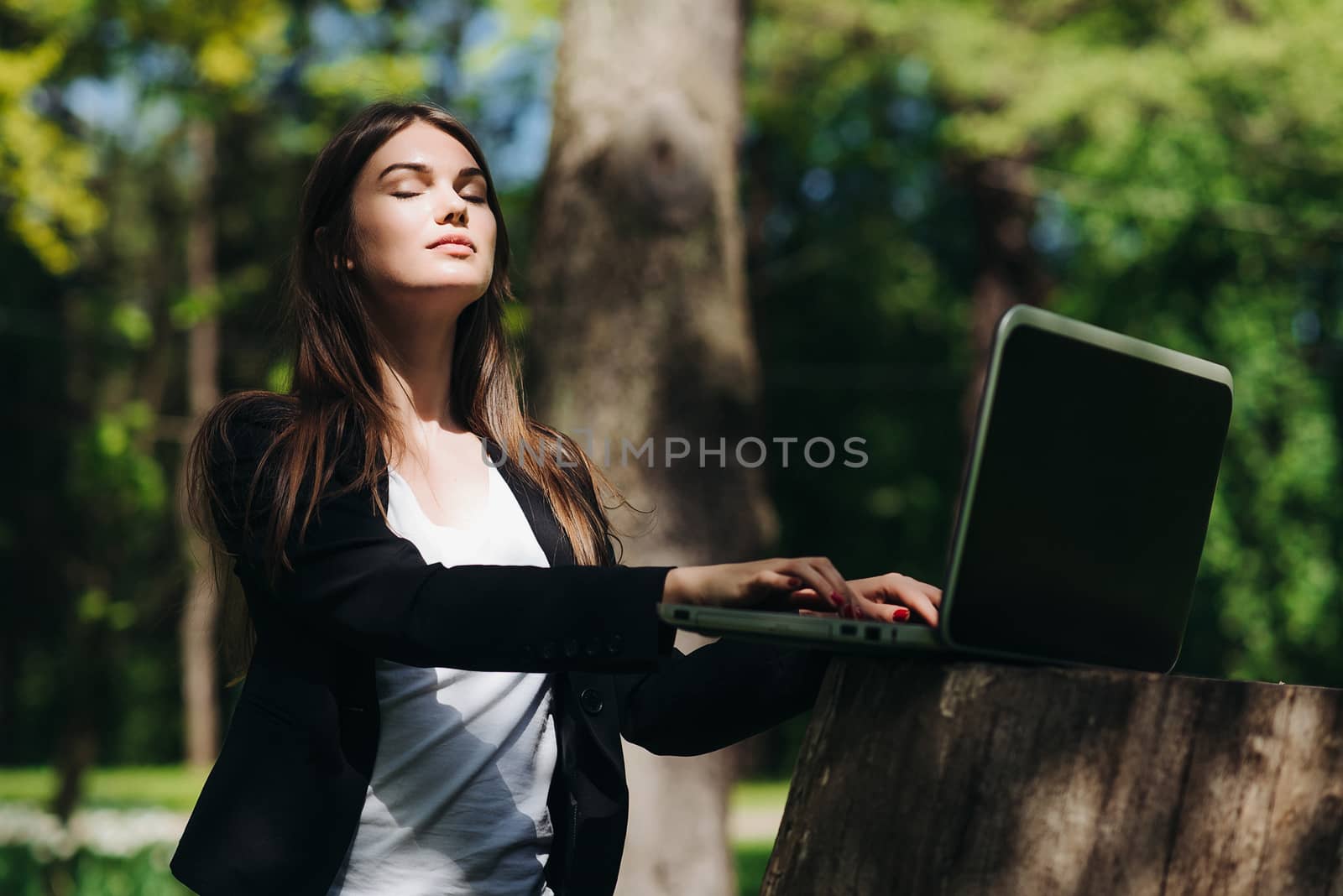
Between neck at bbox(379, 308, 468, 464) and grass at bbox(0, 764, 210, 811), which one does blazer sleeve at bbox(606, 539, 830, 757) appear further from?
grass at bbox(0, 764, 210, 811)

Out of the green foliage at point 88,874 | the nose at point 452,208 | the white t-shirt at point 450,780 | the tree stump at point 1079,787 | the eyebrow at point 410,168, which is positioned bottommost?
the green foliage at point 88,874

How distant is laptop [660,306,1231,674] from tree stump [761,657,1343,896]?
0.07m

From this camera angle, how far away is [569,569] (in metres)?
1.50

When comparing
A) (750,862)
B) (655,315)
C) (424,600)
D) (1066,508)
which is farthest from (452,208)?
(750,862)

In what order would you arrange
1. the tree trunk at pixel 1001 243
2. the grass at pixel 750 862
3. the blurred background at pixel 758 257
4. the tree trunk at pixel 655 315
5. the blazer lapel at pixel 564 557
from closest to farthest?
the blazer lapel at pixel 564 557 → the tree trunk at pixel 655 315 → the blurred background at pixel 758 257 → the grass at pixel 750 862 → the tree trunk at pixel 1001 243

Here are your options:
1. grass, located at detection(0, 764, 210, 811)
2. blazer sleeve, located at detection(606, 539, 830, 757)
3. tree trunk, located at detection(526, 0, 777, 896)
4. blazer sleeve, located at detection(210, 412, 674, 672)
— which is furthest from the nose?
grass, located at detection(0, 764, 210, 811)

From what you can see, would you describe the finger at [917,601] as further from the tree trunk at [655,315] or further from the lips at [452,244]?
the tree trunk at [655,315]

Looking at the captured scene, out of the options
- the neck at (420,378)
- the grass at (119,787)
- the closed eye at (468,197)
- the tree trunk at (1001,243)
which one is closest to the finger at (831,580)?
the neck at (420,378)

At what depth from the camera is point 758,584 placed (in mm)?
1385

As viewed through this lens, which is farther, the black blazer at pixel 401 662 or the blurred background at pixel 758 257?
the blurred background at pixel 758 257

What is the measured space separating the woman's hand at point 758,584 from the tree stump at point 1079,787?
142 mm

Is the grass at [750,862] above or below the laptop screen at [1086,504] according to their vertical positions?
below

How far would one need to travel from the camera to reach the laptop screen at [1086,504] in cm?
131

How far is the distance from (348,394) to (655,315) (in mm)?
2611
